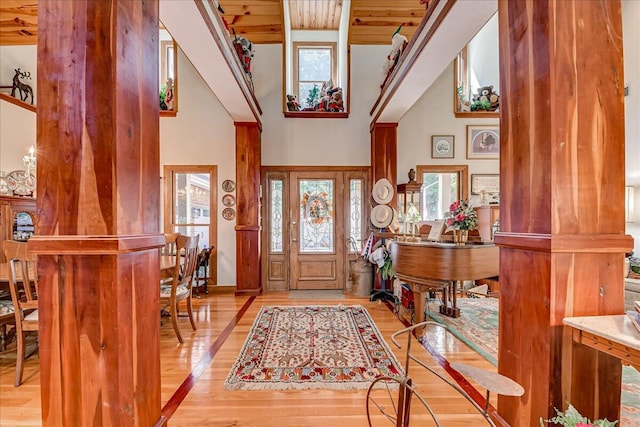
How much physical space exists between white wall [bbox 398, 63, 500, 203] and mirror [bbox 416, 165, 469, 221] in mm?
122

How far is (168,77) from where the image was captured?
5031mm

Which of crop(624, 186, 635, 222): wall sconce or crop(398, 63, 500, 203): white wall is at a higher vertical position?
crop(398, 63, 500, 203): white wall

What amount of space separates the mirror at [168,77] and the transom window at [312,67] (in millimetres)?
2043

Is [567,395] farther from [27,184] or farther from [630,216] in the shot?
[27,184]

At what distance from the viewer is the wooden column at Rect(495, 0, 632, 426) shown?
47.5 inches

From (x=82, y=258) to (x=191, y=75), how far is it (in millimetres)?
4643

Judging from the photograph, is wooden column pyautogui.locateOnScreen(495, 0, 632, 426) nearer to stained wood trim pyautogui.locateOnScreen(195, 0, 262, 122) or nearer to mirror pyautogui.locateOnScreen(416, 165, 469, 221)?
stained wood trim pyautogui.locateOnScreen(195, 0, 262, 122)

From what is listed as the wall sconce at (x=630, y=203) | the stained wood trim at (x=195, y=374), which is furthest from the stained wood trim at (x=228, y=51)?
the wall sconce at (x=630, y=203)

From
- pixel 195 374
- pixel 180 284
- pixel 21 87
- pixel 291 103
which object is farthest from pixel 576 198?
pixel 21 87

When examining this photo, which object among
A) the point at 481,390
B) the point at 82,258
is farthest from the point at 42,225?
the point at 481,390

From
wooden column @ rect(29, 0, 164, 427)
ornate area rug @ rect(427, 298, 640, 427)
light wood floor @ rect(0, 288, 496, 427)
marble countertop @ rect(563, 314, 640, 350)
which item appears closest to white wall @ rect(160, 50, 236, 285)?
light wood floor @ rect(0, 288, 496, 427)

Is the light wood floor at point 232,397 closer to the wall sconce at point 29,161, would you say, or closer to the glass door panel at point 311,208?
the glass door panel at point 311,208

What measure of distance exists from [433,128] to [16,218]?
640 centimetres

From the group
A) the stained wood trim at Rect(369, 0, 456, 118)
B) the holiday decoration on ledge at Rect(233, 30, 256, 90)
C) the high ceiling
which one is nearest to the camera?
the stained wood trim at Rect(369, 0, 456, 118)
